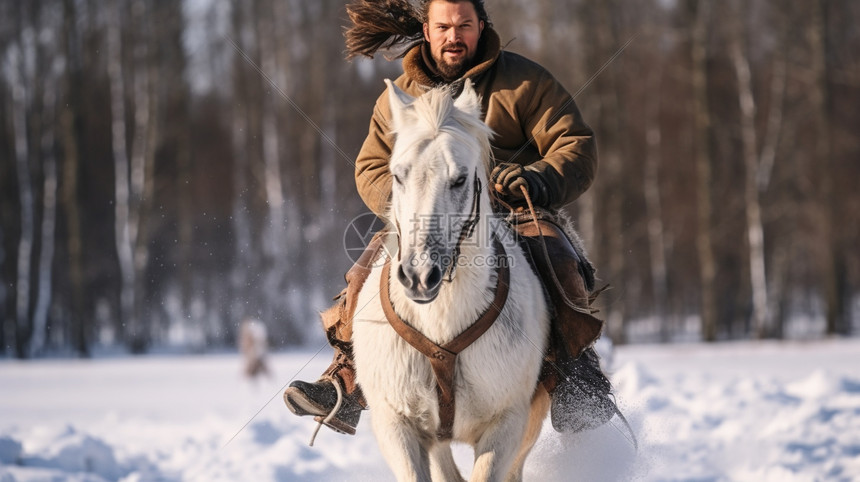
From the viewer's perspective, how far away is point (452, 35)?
429 centimetres

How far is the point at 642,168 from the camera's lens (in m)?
25.4

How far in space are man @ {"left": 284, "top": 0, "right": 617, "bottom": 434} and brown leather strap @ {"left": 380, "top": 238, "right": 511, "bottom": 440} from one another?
509 millimetres

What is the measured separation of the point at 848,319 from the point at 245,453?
2194 centimetres

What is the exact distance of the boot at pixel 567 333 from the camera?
13.5 ft

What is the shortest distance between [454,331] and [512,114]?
Result: 4.31ft

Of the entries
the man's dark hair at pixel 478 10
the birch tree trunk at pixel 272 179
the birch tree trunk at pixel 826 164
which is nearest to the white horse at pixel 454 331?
the man's dark hair at pixel 478 10

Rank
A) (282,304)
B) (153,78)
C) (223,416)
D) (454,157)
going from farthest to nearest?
(153,78)
(282,304)
(223,416)
(454,157)

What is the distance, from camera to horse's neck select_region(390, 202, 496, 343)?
354cm

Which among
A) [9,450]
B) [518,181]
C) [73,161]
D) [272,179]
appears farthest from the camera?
[272,179]

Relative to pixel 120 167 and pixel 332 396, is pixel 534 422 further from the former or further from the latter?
pixel 120 167

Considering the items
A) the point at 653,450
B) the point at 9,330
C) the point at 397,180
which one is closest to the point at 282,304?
the point at 9,330

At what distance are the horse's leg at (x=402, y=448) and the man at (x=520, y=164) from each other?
2.13ft

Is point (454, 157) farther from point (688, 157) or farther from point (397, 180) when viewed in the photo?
point (688, 157)

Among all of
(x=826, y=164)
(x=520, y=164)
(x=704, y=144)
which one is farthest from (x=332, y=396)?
(x=826, y=164)
